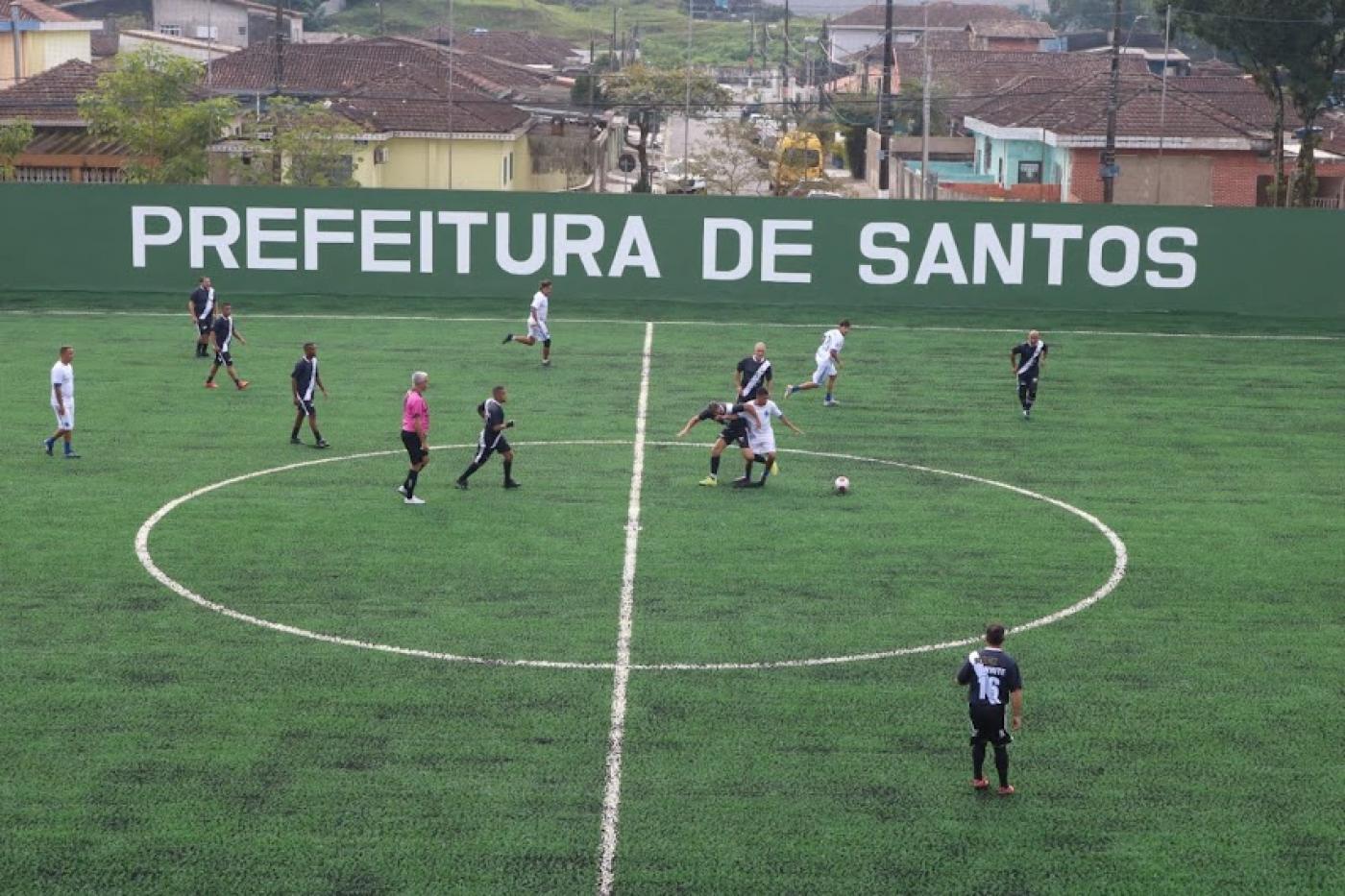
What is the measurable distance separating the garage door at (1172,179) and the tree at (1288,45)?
3.02m

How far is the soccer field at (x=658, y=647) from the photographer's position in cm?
1427

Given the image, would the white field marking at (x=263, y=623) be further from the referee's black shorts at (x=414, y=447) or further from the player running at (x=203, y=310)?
the player running at (x=203, y=310)

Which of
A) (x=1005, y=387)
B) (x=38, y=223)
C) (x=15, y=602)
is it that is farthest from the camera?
(x=38, y=223)

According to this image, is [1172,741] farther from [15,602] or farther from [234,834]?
[15,602]

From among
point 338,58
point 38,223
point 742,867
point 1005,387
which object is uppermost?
point 338,58

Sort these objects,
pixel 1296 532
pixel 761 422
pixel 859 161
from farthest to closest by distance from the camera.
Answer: pixel 859 161 → pixel 761 422 → pixel 1296 532

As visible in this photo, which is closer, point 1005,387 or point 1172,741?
point 1172,741

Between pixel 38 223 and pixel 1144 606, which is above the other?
pixel 38 223

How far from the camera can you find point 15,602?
66.3 feet

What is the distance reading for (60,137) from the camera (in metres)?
64.3

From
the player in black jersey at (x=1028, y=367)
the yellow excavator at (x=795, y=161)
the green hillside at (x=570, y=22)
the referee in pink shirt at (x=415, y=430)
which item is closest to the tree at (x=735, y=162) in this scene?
the yellow excavator at (x=795, y=161)

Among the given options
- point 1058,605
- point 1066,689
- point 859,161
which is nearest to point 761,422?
point 1058,605

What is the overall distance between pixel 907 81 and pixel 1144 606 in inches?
2841

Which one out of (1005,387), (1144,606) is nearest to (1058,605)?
(1144,606)
